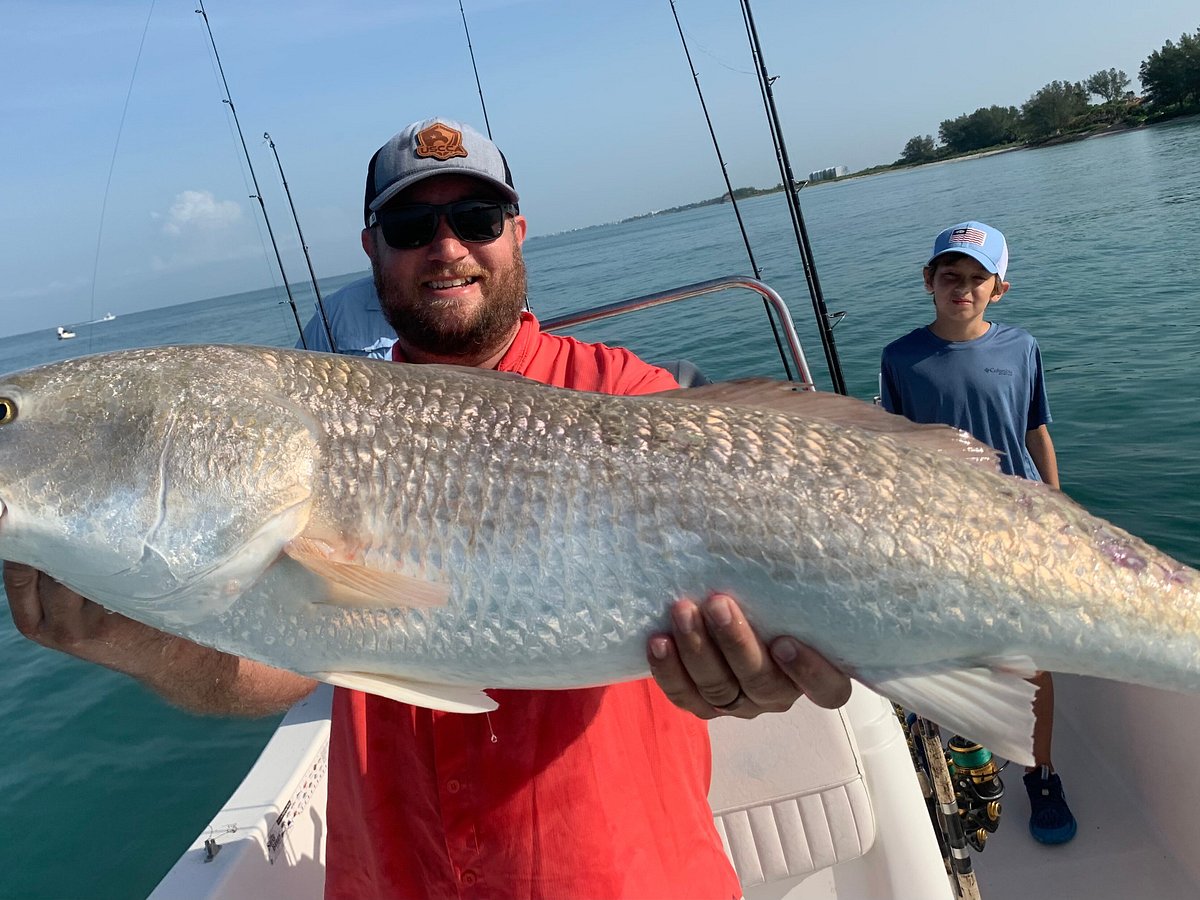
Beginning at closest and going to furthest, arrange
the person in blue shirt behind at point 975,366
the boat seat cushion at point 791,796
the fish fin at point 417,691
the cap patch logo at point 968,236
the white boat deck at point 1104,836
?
the fish fin at point 417,691, the boat seat cushion at point 791,796, the white boat deck at point 1104,836, the person in blue shirt behind at point 975,366, the cap patch logo at point 968,236

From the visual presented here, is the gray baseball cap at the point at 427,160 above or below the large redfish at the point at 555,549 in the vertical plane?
above

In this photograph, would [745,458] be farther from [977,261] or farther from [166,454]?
[977,261]

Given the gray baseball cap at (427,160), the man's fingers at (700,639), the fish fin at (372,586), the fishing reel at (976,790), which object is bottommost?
the fishing reel at (976,790)

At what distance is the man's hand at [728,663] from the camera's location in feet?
5.80

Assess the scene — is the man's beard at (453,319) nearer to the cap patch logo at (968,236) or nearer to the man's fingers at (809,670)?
the man's fingers at (809,670)

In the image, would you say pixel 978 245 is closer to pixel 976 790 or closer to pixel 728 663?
pixel 976 790

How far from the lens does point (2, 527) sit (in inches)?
70.4

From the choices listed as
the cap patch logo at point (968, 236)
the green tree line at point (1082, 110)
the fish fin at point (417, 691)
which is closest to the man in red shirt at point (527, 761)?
the fish fin at point (417, 691)

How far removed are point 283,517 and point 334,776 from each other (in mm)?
853

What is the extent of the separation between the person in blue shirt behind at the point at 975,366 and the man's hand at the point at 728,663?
3.25 m

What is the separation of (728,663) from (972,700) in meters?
0.57

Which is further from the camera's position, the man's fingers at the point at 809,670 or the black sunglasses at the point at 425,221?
the black sunglasses at the point at 425,221

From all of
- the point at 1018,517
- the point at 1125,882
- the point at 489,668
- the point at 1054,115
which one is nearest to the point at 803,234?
the point at 1125,882

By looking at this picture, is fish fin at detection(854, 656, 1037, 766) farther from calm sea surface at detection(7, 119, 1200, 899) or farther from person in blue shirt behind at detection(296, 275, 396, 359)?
calm sea surface at detection(7, 119, 1200, 899)
